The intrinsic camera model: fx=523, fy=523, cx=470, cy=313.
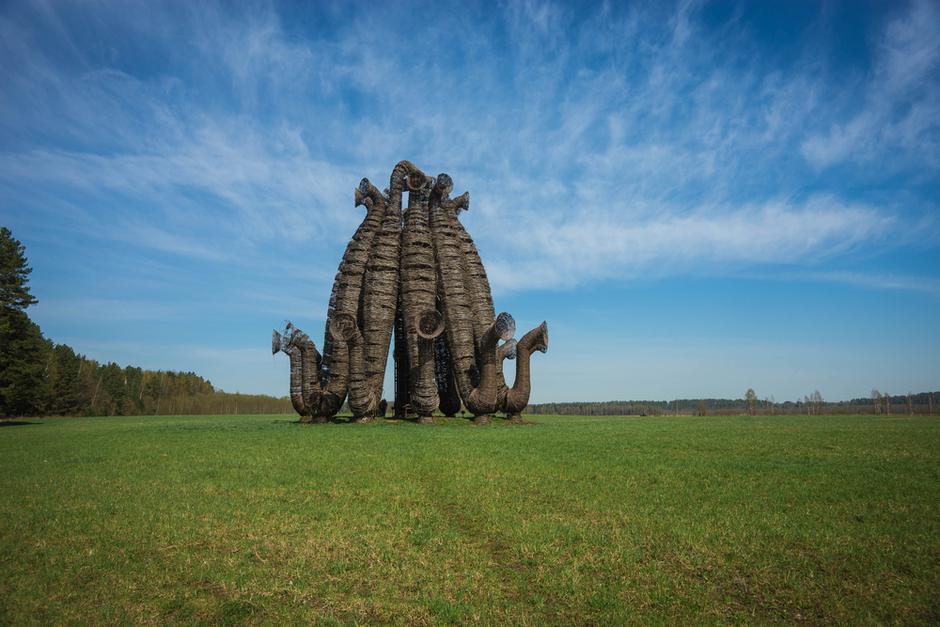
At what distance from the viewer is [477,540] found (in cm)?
642

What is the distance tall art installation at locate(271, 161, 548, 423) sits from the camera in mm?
23312

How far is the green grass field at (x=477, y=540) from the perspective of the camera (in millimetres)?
4750

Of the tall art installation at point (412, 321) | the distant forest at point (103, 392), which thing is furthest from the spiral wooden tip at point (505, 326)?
the distant forest at point (103, 392)

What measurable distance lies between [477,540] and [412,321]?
60.4ft

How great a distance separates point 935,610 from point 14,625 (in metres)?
7.97

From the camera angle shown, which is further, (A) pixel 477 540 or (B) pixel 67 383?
(B) pixel 67 383

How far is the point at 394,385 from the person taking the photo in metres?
31.1

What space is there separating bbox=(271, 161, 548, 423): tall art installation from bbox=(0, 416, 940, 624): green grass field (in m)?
11.7

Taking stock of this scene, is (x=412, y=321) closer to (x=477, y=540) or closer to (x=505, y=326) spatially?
(x=505, y=326)

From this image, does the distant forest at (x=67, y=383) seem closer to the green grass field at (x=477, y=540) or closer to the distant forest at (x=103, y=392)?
the distant forest at (x=103, y=392)

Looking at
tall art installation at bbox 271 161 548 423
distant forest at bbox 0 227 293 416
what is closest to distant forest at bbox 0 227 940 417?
distant forest at bbox 0 227 293 416

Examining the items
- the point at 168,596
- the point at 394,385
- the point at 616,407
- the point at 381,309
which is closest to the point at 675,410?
the point at 616,407

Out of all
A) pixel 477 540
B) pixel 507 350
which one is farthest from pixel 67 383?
pixel 477 540

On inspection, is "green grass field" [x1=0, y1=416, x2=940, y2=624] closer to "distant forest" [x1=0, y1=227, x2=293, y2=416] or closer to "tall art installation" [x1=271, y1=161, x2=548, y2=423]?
"tall art installation" [x1=271, y1=161, x2=548, y2=423]
